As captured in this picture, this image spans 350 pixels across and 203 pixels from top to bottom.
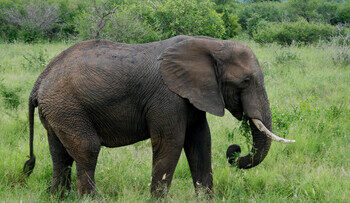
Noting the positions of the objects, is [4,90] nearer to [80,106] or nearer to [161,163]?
[80,106]

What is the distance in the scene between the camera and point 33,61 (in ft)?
33.5

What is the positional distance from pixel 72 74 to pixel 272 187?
249 cm

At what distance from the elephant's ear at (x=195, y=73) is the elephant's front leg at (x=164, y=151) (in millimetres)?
312

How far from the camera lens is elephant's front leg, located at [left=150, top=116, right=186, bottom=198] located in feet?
11.6

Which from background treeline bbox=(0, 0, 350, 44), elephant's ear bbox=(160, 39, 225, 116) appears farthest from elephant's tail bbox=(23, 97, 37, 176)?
background treeline bbox=(0, 0, 350, 44)

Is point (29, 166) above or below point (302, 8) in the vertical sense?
above

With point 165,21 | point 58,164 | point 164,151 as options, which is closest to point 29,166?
point 58,164

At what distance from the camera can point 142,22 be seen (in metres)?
13.2

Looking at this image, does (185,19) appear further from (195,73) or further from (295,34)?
(195,73)

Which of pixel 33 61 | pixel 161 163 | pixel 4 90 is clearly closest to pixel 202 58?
pixel 161 163

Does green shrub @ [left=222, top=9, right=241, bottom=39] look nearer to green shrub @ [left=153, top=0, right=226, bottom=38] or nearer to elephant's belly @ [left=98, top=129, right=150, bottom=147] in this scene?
green shrub @ [left=153, top=0, right=226, bottom=38]

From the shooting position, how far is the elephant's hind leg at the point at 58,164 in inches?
156

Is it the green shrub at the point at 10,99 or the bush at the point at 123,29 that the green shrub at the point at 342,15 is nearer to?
the bush at the point at 123,29

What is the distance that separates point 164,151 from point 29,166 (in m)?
1.59
